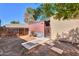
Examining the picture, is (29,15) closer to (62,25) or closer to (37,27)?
(37,27)

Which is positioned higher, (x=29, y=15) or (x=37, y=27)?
(x=29, y=15)

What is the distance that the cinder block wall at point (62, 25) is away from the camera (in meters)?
1.49

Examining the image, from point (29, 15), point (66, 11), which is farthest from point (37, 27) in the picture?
point (66, 11)

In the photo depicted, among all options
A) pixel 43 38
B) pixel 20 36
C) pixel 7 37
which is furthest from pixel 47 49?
pixel 7 37

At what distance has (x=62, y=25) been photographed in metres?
1.49

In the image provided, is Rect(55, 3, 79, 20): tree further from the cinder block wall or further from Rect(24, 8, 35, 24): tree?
Answer: Rect(24, 8, 35, 24): tree

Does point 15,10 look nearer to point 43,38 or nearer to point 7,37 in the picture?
point 7,37

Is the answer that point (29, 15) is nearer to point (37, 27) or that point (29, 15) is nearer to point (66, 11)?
point (37, 27)

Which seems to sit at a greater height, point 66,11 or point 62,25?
point 66,11

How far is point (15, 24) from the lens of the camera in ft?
4.86

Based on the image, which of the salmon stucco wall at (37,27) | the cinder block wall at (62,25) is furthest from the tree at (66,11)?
the salmon stucco wall at (37,27)

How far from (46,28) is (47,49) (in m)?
0.19

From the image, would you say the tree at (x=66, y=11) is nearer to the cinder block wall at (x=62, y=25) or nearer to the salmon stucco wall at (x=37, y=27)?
the cinder block wall at (x=62, y=25)

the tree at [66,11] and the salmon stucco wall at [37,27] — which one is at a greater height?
the tree at [66,11]
